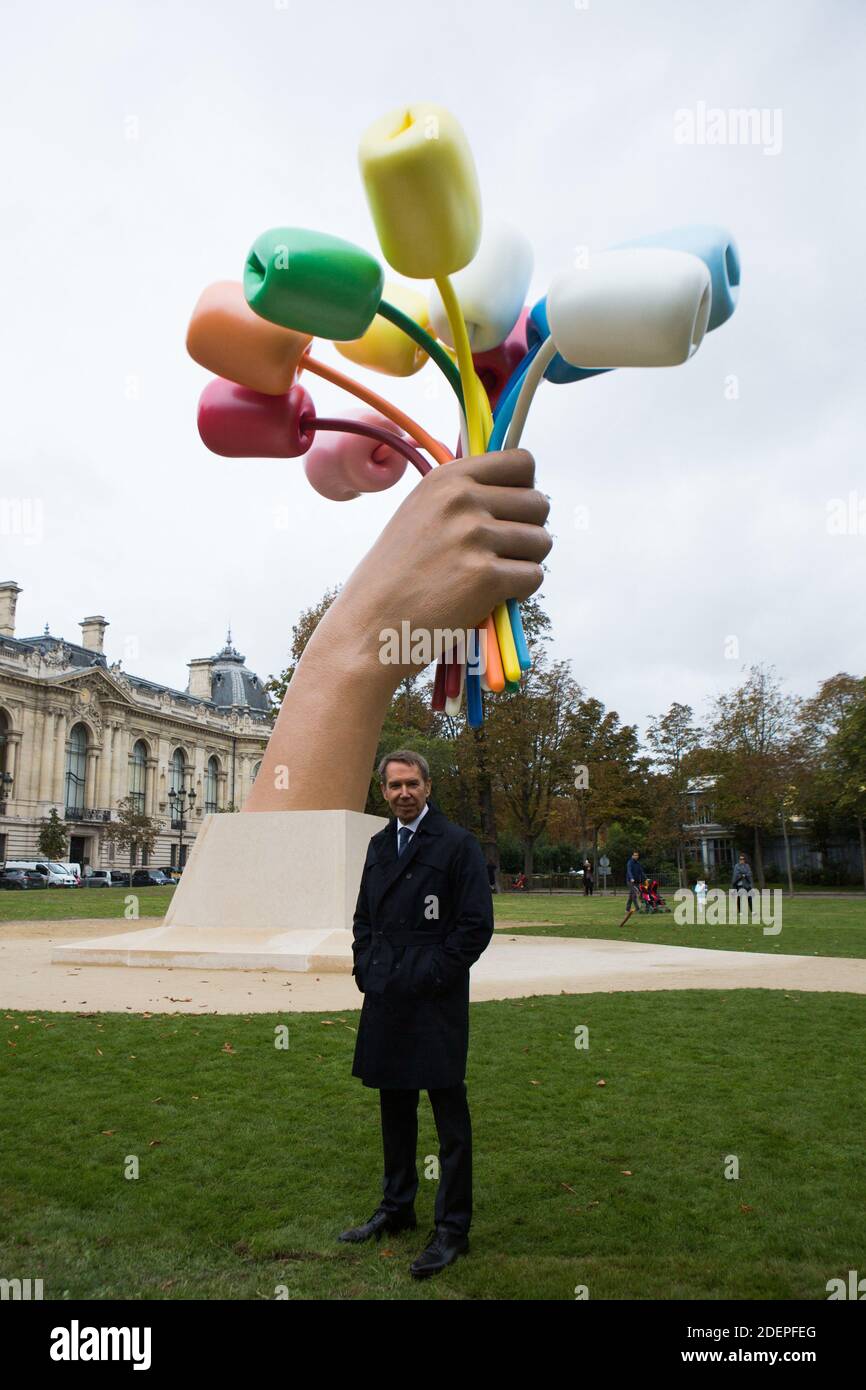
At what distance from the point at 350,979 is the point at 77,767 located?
62.2 m

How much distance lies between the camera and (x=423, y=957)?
3.89 metres

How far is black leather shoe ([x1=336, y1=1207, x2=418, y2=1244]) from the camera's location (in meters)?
3.87

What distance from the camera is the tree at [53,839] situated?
190ft

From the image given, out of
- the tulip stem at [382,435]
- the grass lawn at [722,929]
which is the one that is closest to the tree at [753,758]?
the grass lawn at [722,929]

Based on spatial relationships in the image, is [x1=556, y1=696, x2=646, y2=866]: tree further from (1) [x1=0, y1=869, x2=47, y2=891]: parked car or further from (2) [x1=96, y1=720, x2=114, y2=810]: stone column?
(2) [x1=96, y1=720, x2=114, y2=810]: stone column

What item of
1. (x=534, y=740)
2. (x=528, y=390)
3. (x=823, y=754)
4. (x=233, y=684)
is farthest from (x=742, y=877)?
(x=233, y=684)

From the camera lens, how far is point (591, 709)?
4534 cm

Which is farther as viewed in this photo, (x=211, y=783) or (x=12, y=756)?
(x=211, y=783)

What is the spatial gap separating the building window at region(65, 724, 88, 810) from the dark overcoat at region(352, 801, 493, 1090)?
67.2 m

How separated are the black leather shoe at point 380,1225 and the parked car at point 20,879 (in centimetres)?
4032
